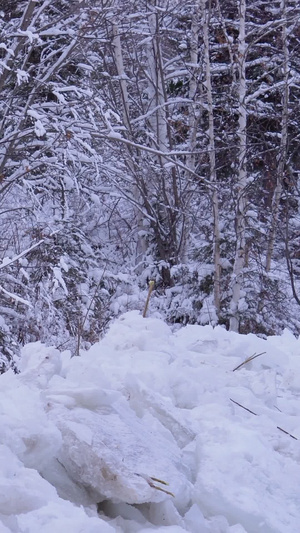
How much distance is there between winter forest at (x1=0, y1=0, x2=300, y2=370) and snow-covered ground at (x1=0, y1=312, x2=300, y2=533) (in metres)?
4.89

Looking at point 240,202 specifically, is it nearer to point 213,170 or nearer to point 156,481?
point 213,170

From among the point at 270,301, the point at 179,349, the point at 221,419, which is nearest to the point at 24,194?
the point at 270,301

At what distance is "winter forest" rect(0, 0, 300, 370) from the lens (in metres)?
8.25

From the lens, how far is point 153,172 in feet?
33.4

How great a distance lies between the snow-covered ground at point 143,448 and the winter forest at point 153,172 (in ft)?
16.0

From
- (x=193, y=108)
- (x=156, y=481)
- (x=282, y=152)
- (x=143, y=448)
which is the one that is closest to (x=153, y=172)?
(x=193, y=108)

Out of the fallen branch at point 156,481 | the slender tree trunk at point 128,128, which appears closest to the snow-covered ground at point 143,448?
the fallen branch at point 156,481

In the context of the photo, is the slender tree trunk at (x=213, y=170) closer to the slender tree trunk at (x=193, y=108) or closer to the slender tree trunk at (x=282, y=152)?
the slender tree trunk at (x=193, y=108)

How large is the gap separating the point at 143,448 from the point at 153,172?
27.6 ft

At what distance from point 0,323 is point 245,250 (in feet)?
15.7

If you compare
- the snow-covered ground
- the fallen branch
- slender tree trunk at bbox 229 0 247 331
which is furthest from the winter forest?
the fallen branch

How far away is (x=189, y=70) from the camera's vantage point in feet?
33.8

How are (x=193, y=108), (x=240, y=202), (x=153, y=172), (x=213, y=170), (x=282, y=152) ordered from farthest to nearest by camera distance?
1. (x=193, y=108)
2. (x=153, y=172)
3. (x=282, y=152)
4. (x=213, y=170)
5. (x=240, y=202)

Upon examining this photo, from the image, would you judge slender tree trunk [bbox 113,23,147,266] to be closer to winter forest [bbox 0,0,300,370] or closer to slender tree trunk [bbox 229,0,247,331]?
winter forest [bbox 0,0,300,370]
